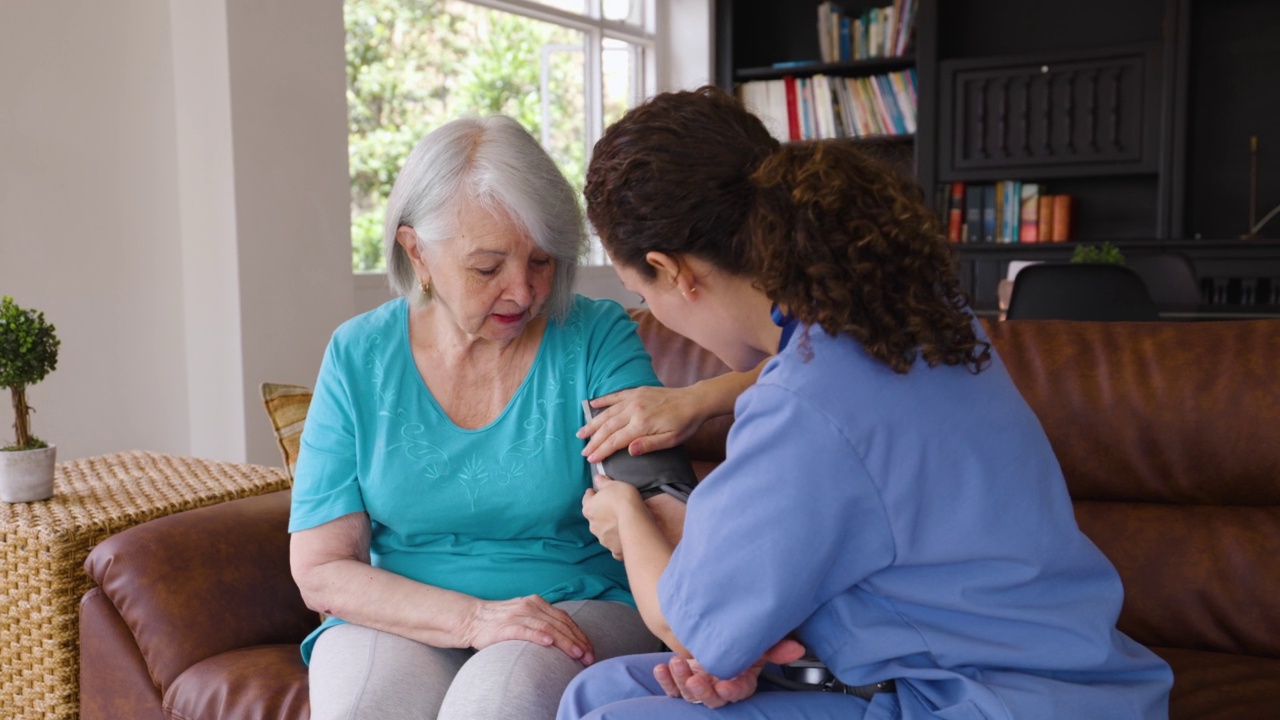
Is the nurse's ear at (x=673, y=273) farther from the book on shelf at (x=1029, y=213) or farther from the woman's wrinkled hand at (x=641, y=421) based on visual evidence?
the book on shelf at (x=1029, y=213)

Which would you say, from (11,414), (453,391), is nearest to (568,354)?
(453,391)

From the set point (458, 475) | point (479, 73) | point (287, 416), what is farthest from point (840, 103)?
point (458, 475)

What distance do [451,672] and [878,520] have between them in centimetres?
74

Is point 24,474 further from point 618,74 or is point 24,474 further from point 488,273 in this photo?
point 618,74

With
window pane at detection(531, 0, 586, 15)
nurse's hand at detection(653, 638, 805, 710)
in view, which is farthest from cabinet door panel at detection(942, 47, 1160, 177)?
nurse's hand at detection(653, 638, 805, 710)

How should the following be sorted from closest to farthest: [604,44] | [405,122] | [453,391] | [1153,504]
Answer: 1. [453,391]
2. [1153,504]
3. [405,122]
4. [604,44]

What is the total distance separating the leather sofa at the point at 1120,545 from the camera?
1663mm

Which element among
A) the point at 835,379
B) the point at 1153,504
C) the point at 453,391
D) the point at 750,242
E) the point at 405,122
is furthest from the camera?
the point at 405,122

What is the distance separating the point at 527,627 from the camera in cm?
140

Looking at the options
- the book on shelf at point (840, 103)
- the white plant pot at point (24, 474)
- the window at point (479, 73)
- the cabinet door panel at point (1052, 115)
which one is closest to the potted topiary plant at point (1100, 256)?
the cabinet door panel at point (1052, 115)

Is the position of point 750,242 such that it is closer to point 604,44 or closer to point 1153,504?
point 1153,504

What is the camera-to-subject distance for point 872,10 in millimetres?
5523

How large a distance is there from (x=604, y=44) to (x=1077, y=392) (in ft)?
14.2

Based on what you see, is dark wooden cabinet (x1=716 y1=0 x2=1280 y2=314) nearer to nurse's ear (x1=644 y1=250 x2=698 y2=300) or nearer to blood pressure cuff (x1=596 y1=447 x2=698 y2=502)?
blood pressure cuff (x1=596 y1=447 x2=698 y2=502)
